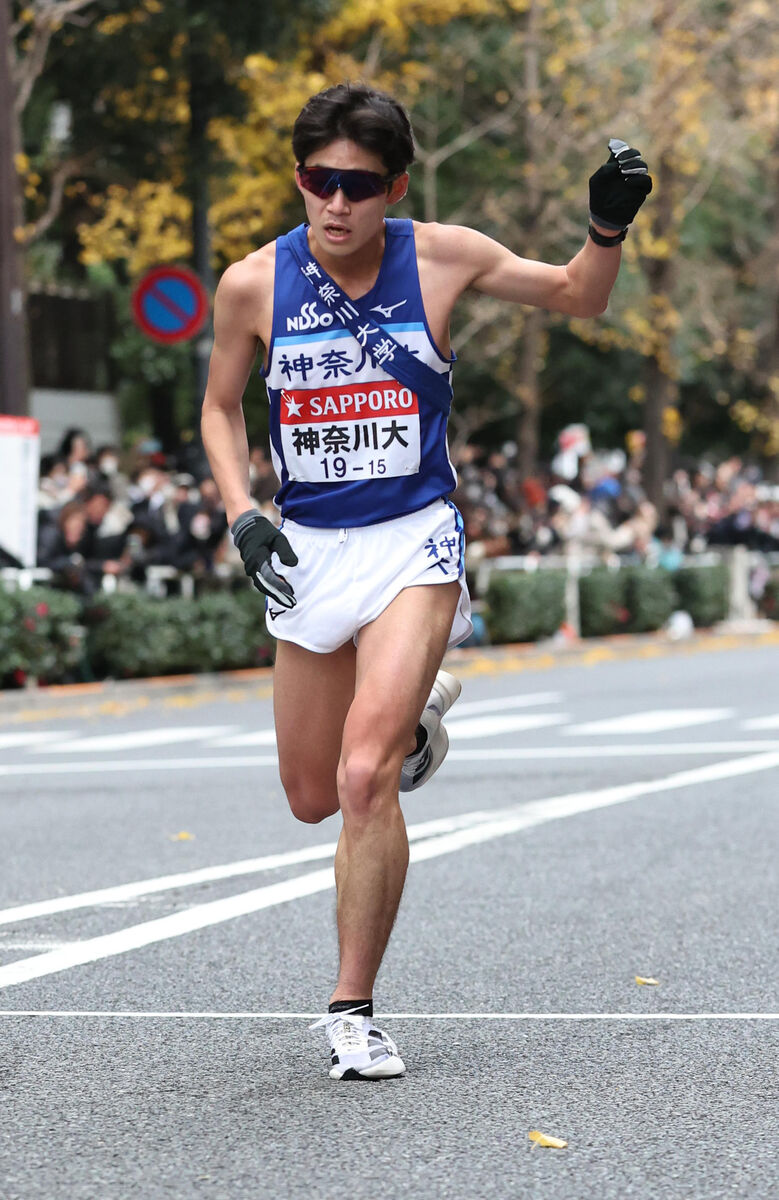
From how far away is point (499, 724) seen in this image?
623 inches

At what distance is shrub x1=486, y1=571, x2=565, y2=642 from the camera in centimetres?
2541

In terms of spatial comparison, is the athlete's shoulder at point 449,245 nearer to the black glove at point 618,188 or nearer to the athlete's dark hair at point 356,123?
the athlete's dark hair at point 356,123

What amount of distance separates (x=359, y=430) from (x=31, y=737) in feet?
34.1

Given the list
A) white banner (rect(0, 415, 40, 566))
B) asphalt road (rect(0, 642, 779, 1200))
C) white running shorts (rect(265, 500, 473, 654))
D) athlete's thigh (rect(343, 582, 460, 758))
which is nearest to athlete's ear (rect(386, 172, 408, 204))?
white running shorts (rect(265, 500, 473, 654))

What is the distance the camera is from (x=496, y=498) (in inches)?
1158

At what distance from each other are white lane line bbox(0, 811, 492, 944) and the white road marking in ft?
11.2

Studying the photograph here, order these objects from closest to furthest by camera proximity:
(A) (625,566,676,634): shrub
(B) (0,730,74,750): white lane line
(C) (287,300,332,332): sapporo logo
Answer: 1. (C) (287,300,332,332): sapporo logo
2. (B) (0,730,74,750): white lane line
3. (A) (625,566,676,634): shrub

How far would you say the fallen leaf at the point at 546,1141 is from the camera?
4.32m

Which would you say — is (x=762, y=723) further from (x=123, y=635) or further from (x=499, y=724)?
(x=123, y=635)

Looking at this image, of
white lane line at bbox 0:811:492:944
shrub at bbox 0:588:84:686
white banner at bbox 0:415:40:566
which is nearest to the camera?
white lane line at bbox 0:811:492:944

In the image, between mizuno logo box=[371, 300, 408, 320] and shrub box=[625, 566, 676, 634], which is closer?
mizuno logo box=[371, 300, 408, 320]

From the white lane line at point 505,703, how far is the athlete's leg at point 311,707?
36.4 feet

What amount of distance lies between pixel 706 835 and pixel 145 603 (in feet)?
34.6

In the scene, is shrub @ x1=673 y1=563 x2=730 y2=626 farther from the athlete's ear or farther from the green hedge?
the athlete's ear
